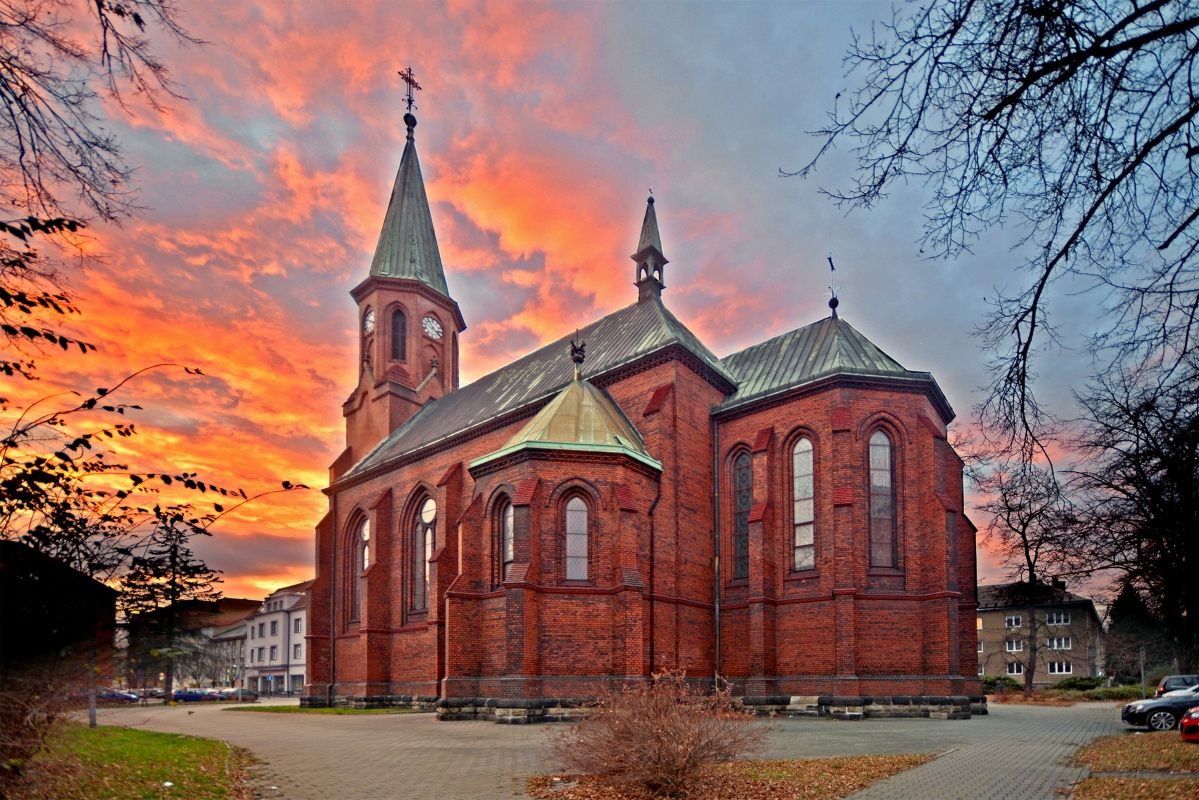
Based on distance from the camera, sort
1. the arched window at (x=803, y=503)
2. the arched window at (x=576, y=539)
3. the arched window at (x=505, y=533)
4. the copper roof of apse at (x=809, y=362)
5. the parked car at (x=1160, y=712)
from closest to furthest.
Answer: the parked car at (x=1160, y=712), the arched window at (x=576, y=539), the arched window at (x=505, y=533), the arched window at (x=803, y=503), the copper roof of apse at (x=809, y=362)

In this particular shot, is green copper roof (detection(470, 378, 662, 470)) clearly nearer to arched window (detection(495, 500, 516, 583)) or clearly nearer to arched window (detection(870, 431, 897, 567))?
arched window (detection(495, 500, 516, 583))

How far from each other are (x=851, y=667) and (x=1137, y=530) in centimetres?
781

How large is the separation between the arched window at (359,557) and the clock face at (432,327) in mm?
10490

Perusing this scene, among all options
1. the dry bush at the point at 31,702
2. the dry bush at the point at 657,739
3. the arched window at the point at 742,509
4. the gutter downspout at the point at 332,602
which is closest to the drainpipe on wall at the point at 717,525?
the arched window at the point at 742,509

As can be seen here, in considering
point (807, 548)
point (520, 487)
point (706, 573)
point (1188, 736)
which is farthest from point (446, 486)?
point (1188, 736)

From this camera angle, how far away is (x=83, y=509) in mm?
6555

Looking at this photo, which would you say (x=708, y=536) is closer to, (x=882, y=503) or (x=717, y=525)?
(x=717, y=525)

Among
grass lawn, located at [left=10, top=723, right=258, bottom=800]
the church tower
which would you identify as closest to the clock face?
the church tower

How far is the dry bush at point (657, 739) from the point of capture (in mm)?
9328

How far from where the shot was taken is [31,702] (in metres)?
6.70

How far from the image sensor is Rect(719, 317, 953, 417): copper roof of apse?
24922 millimetres

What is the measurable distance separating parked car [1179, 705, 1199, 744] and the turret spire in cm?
3469

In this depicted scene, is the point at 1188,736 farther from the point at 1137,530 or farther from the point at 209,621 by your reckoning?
the point at 209,621

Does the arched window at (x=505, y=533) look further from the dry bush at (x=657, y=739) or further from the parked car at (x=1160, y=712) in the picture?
the parked car at (x=1160, y=712)
